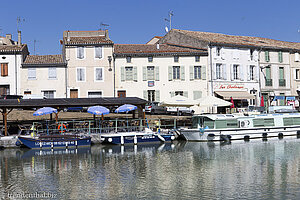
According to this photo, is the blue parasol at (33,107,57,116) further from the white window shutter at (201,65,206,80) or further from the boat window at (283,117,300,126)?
the white window shutter at (201,65,206,80)

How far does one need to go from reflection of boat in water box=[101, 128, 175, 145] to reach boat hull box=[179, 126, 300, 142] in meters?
1.51

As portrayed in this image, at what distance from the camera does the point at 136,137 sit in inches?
1101

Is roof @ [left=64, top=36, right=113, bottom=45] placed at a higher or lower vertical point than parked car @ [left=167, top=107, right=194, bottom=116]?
higher

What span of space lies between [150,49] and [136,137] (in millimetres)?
17166

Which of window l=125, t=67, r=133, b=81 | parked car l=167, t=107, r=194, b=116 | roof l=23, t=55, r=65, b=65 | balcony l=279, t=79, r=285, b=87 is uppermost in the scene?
roof l=23, t=55, r=65, b=65

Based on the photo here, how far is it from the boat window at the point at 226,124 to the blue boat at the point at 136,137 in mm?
Result: 3589

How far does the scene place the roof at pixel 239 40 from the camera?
44.2 metres

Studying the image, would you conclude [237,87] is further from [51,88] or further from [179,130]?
[51,88]

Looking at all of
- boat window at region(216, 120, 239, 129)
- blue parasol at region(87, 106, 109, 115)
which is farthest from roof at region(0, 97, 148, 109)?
boat window at region(216, 120, 239, 129)

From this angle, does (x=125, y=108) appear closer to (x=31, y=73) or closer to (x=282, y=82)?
(x=31, y=73)

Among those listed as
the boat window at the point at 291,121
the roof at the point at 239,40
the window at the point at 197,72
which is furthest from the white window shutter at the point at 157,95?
the boat window at the point at 291,121

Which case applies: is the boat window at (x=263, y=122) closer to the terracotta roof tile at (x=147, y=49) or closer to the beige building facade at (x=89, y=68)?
the terracotta roof tile at (x=147, y=49)

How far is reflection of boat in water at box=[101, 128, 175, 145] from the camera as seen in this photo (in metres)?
27.6

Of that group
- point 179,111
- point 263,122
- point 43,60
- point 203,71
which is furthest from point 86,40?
point 263,122
